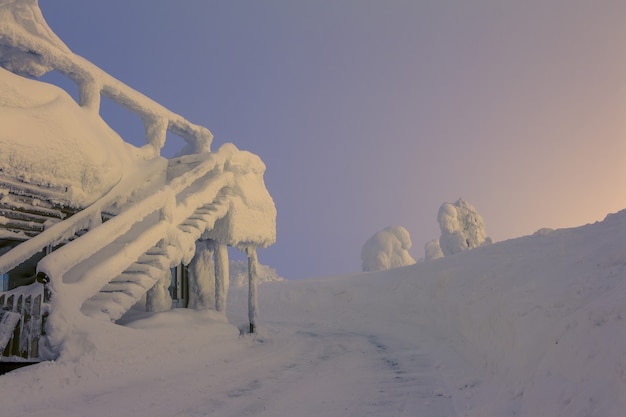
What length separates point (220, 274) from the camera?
14.2m

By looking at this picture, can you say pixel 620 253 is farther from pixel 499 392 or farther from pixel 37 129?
pixel 37 129

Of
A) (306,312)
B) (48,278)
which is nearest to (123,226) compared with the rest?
(48,278)

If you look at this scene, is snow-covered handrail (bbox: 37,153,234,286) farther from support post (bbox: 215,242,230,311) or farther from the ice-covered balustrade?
the ice-covered balustrade

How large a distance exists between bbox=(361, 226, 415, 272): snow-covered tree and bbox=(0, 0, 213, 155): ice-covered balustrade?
23637 millimetres

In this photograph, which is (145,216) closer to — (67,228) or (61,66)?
(67,228)

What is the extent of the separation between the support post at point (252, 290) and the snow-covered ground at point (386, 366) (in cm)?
115

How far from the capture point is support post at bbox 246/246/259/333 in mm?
13367

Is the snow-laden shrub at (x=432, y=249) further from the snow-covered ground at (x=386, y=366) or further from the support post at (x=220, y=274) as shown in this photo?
the snow-covered ground at (x=386, y=366)

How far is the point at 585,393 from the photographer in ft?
11.1

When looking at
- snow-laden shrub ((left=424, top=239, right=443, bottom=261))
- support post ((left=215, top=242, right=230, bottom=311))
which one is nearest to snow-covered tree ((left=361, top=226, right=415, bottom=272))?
snow-laden shrub ((left=424, top=239, right=443, bottom=261))

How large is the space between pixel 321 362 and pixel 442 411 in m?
3.93

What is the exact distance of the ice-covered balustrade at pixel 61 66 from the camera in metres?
10.9

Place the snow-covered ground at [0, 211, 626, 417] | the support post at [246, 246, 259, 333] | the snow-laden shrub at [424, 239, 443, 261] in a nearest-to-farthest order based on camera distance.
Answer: the snow-covered ground at [0, 211, 626, 417] → the support post at [246, 246, 259, 333] → the snow-laden shrub at [424, 239, 443, 261]

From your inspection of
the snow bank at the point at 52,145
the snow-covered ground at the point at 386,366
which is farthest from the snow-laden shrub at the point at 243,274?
the snow-covered ground at the point at 386,366
